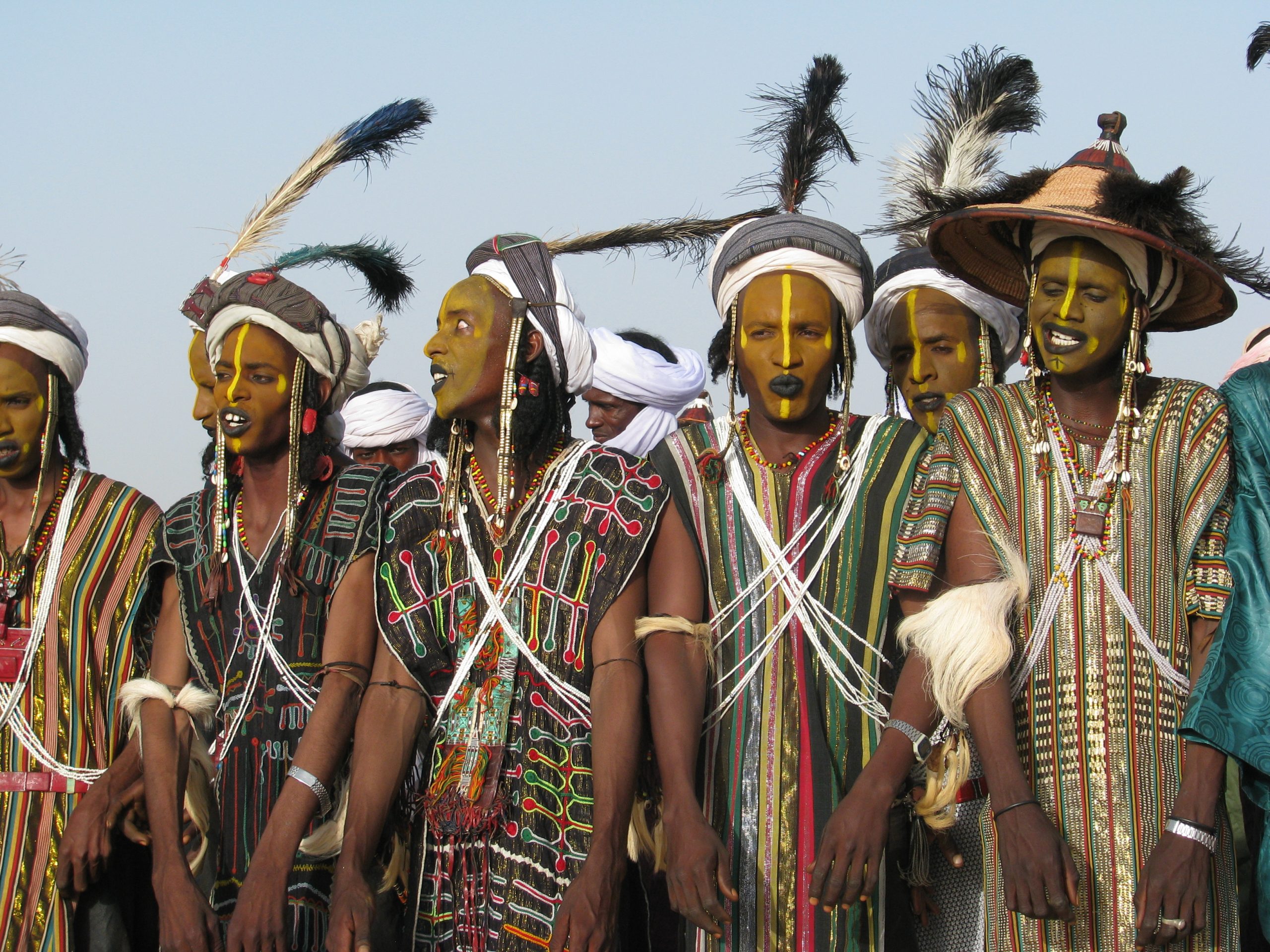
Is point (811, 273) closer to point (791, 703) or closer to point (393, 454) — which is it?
point (791, 703)

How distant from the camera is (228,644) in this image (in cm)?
464

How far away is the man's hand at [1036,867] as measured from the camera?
3643mm

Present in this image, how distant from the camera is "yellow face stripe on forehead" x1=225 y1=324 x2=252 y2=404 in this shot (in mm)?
4832

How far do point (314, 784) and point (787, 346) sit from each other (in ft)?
6.11

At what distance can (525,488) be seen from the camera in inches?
177

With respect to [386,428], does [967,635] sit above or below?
below

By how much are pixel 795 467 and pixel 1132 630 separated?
1.08 meters

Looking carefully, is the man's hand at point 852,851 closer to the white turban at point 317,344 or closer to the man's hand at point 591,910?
the man's hand at point 591,910

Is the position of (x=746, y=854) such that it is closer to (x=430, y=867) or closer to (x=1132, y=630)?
(x=430, y=867)

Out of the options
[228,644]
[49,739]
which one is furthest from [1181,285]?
[49,739]

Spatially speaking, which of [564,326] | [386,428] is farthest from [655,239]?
[386,428]

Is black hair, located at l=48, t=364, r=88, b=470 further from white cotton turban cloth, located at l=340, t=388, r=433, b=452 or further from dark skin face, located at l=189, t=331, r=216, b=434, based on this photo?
white cotton turban cloth, located at l=340, t=388, r=433, b=452

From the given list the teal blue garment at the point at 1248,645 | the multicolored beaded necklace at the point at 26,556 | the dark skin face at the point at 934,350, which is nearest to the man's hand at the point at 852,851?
the teal blue garment at the point at 1248,645

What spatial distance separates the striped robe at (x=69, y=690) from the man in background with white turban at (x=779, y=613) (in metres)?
1.89
